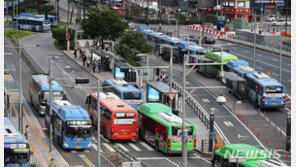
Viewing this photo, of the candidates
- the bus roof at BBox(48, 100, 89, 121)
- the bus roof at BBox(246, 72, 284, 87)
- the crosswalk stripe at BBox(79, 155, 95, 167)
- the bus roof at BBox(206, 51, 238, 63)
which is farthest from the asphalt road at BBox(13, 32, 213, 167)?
the bus roof at BBox(246, 72, 284, 87)

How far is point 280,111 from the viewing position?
74125 mm

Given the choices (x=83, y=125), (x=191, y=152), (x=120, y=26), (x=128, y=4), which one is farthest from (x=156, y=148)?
(x=128, y=4)

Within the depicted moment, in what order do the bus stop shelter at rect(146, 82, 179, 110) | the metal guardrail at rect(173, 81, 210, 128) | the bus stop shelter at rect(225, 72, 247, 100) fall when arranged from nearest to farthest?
the metal guardrail at rect(173, 81, 210, 128) < the bus stop shelter at rect(146, 82, 179, 110) < the bus stop shelter at rect(225, 72, 247, 100)

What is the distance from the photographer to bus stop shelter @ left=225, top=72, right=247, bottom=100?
78312mm

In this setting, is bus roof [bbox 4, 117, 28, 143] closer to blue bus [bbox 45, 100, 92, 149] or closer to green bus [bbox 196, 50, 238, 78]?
blue bus [bbox 45, 100, 92, 149]

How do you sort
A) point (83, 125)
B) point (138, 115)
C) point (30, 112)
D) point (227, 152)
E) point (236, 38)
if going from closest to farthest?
point (227, 152)
point (83, 125)
point (138, 115)
point (30, 112)
point (236, 38)

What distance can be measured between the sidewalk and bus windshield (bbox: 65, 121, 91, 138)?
84.6 inches

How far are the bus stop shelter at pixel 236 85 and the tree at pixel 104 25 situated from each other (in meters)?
33.7

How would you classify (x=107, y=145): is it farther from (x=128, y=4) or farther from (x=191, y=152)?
(x=128, y=4)

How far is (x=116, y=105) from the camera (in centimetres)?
6000

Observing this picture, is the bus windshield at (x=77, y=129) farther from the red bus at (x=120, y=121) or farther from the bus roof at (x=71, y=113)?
the red bus at (x=120, y=121)

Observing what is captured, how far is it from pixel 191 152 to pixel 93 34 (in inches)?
2290

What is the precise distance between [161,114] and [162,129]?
2.44m

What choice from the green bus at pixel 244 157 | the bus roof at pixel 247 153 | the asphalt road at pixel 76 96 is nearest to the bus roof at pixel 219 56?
the asphalt road at pixel 76 96
